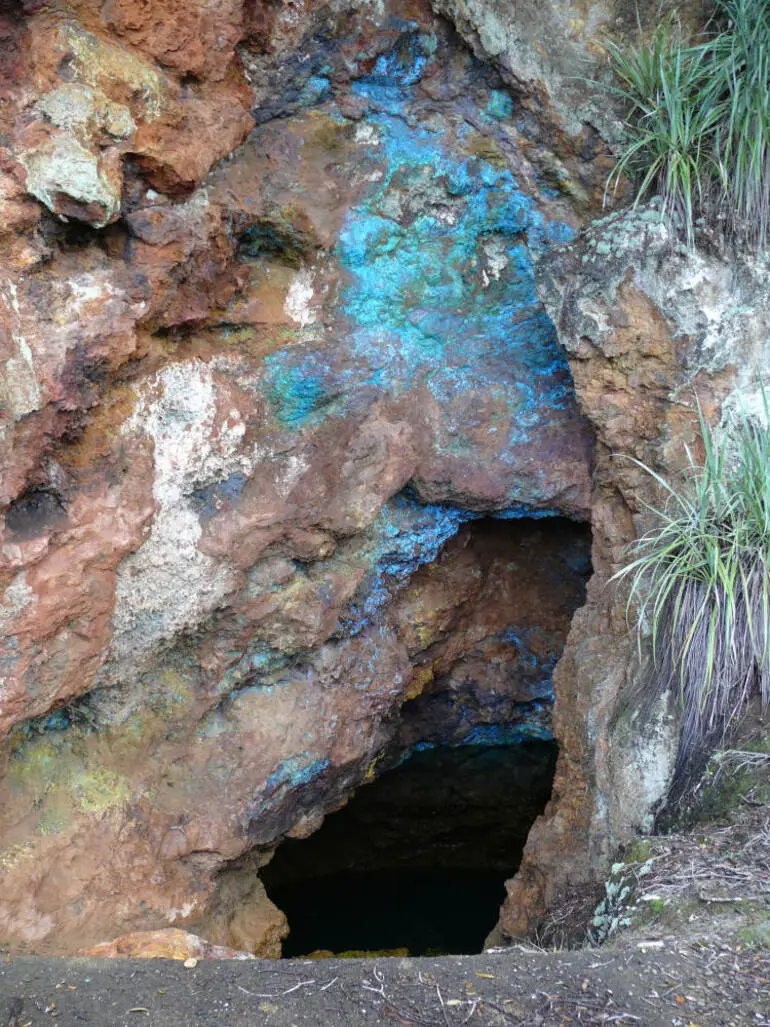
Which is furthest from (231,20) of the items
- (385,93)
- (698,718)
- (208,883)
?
(208,883)

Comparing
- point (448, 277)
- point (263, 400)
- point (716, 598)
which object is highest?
point (448, 277)

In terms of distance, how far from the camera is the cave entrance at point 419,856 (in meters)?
5.38

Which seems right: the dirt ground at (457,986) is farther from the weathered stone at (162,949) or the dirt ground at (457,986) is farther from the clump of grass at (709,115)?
the clump of grass at (709,115)

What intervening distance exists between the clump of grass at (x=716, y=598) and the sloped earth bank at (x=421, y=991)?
984mm

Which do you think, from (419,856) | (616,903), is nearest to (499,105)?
(616,903)

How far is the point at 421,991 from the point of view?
6.54ft

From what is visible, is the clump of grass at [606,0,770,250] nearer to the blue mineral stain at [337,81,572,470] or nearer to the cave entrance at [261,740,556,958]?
the blue mineral stain at [337,81,572,470]

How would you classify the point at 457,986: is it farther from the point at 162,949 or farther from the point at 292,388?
the point at 292,388

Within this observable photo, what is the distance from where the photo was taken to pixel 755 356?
3.34m

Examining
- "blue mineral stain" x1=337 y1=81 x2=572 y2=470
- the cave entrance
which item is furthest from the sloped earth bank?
the cave entrance

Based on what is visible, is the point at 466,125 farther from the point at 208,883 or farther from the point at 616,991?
the point at 208,883

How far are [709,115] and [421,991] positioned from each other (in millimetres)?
3015

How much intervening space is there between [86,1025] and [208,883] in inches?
74.9

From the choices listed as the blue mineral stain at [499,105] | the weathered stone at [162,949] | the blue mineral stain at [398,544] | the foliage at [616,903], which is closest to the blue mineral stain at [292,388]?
the blue mineral stain at [398,544]
